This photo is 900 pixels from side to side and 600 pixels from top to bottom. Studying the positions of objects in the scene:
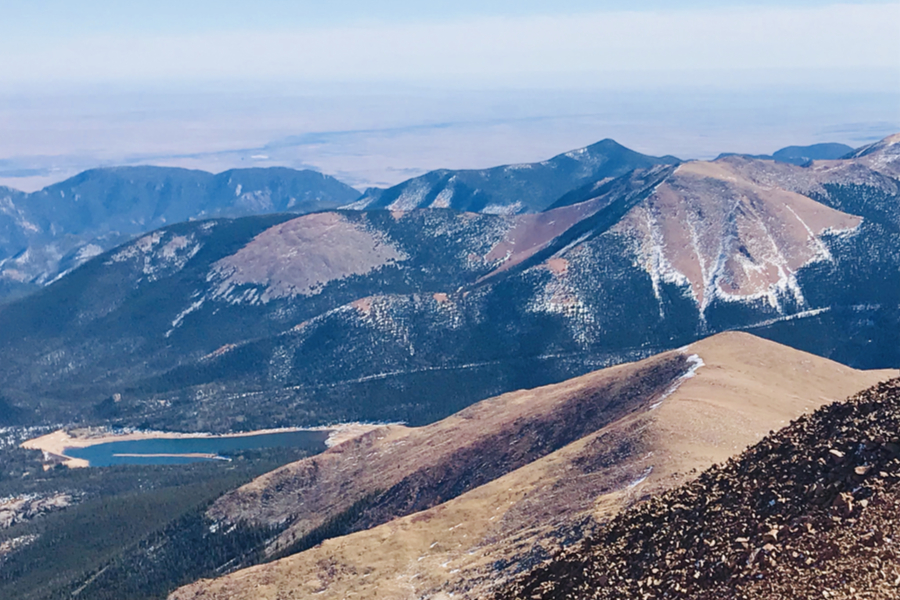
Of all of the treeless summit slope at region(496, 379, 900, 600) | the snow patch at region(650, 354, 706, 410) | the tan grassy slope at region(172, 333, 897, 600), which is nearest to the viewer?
the treeless summit slope at region(496, 379, 900, 600)

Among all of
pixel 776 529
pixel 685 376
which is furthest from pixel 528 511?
pixel 776 529

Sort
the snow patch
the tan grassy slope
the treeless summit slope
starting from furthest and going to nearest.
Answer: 1. the snow patch
2. the tan grassy slope
3. the treeless summit slope

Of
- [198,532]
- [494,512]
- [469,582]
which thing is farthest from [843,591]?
[198,532]

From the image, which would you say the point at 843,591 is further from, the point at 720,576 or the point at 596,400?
the point at 596,400

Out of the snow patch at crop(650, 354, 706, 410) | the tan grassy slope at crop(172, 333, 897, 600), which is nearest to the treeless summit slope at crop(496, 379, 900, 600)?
the tan grassy slope at crop(172, 333, 897, 600)

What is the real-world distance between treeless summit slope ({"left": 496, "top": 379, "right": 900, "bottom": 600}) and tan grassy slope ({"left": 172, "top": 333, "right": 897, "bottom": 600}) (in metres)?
30.6

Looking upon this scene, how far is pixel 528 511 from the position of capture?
373ft

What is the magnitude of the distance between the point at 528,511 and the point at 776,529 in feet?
201

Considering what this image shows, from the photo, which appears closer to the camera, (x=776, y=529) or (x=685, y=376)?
(x=776, y=529)

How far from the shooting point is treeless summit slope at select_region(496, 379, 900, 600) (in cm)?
4953

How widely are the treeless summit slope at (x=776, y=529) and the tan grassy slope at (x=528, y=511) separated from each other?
30.6 meters

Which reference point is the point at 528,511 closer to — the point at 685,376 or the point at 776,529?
the point at 685,376

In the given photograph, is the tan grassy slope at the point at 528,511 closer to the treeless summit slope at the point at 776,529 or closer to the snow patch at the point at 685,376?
the snow patch at the point at 685,376

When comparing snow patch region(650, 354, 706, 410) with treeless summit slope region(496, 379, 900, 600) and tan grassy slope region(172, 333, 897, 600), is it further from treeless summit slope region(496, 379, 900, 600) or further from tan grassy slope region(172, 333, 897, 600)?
treeless summit slope region(496, 379, 900, 600)
